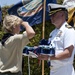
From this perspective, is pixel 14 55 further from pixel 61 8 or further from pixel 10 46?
pixel 61 8

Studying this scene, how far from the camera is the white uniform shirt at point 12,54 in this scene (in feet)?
12.0

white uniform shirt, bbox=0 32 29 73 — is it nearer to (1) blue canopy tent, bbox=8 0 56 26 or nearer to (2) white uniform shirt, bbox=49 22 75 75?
(2) white uniform shirt, bbox=49 22 75 75

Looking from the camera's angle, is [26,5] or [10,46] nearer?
[10,46]

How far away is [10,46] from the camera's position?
12.1 ft

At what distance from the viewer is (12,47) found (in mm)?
3693

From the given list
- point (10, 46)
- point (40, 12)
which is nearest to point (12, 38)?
point (10, 46)

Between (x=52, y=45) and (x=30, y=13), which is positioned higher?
(x=52, y=45)

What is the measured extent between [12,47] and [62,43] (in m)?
0.51

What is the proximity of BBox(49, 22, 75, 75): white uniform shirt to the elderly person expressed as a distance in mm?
261

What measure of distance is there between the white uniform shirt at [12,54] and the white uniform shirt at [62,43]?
318mm

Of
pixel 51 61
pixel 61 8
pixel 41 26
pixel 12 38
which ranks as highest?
pixel 61 8

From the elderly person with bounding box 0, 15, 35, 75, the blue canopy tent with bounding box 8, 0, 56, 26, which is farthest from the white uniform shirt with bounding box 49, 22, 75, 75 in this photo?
the blue canopy tent with bounding box 8, 0, 56, 26

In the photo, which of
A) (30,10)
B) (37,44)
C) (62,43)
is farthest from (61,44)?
(30,10)

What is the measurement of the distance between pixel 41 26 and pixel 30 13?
497 mm
